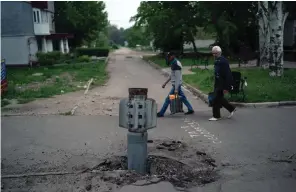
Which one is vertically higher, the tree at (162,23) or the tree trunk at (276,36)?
the tree at (162,23)

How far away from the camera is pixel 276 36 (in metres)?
15.7

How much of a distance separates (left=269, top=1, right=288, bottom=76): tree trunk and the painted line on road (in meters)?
8.51

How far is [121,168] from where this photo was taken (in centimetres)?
580

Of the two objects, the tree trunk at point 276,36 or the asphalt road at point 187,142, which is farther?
the tree trunk at point 276,36

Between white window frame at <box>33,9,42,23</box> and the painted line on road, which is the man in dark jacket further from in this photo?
white window frame at <box>33,9,42,23</box>

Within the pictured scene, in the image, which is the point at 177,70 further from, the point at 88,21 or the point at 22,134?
the point at 88,21

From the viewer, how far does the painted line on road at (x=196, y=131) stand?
7396 mm

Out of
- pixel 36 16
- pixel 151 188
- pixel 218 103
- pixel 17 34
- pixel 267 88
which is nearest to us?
pixel 151 188

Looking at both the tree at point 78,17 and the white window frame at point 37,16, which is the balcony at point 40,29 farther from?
the tree at point 78,17

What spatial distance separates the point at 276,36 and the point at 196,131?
31.3 feet

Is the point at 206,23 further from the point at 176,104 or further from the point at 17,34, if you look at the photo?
the point at 176,104

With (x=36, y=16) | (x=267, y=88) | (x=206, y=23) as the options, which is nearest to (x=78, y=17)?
(x=36, y=16)

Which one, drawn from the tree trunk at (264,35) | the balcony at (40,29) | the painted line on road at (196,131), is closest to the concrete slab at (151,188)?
the painted line on road at (196,131)

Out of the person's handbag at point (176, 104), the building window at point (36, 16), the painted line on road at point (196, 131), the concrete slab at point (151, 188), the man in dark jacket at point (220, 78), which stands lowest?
the concrete slab at point (151, 188)
